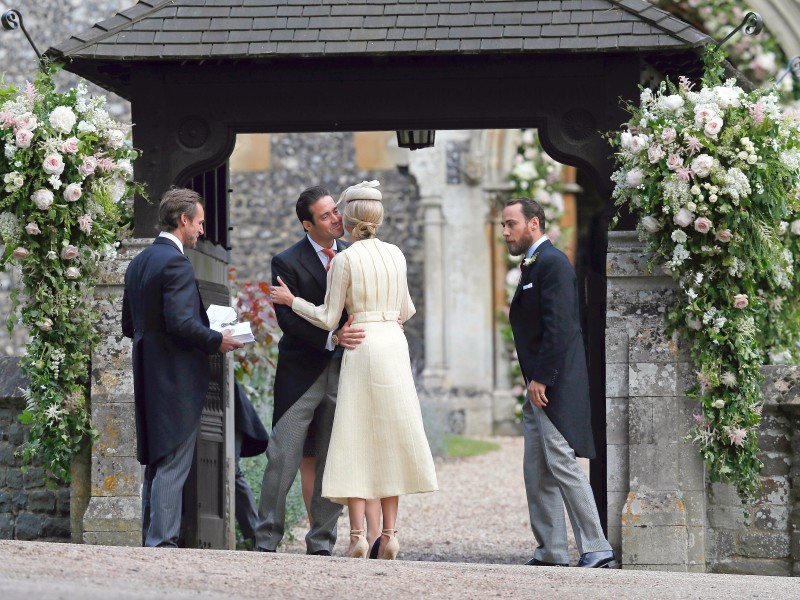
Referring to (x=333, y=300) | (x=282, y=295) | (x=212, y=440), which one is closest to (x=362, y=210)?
(x=333, y=300)

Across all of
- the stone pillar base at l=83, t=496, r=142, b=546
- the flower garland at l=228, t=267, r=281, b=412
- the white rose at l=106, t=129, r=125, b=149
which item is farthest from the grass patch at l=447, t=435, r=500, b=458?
the white rose at l=106, t=129, r=125, b=149

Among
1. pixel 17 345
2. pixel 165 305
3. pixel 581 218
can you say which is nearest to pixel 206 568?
pixel 165 305

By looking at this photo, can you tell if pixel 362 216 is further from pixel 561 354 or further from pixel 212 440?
pixel 212 440

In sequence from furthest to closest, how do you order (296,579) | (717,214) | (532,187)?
(532,187), (717,214), (296,579)

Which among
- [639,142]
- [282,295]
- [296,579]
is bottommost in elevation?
[296,579]

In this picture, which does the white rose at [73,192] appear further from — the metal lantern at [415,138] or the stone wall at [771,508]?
the stone wall at [771,508]

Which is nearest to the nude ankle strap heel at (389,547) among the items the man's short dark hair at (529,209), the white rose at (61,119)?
the man's short dark hair at (529,209)

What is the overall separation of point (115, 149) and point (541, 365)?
88.0 inches

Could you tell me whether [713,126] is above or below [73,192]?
above

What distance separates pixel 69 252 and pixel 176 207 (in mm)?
760

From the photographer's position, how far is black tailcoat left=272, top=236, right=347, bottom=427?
6.92 meters

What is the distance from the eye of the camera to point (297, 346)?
22.7 ft

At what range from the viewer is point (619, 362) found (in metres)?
7.15

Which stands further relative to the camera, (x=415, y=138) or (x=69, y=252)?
(x=415, y=138)
